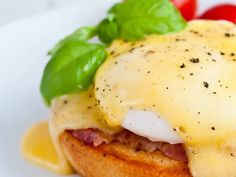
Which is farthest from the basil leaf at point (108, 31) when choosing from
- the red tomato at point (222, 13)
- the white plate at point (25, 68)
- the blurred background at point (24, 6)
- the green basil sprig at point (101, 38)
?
the blurred background at point (24, 6)

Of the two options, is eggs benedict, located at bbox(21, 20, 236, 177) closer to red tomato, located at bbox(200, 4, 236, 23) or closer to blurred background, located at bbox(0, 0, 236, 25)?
red tomato, located at bbox(200, 4, 236, 23)

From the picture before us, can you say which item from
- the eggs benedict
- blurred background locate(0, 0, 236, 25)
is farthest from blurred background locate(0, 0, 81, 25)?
the eggs benedict

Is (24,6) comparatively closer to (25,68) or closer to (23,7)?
(23,7)

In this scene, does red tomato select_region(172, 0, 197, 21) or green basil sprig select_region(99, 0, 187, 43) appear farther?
red tomato select_region(172, 0, 197, 21)

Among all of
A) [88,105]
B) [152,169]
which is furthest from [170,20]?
[152,169]

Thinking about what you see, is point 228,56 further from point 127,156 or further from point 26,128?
point 26,128
